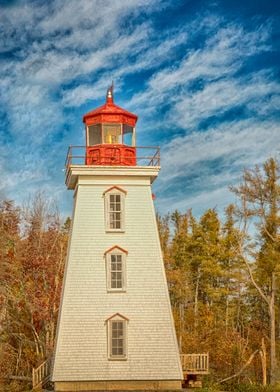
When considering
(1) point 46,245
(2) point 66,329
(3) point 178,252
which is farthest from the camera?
(3) point 178,252

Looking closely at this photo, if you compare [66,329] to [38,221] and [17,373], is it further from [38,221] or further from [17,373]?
[38,221]

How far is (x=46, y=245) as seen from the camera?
3481 cm

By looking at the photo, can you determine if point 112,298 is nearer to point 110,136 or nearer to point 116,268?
point 116,268

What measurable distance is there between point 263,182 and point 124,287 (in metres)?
14.1

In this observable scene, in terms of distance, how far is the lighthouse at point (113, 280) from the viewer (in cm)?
2102

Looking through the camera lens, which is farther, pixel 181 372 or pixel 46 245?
pixel 46 245

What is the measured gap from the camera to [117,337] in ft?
69.8

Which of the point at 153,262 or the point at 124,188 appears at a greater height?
the point at 124,188

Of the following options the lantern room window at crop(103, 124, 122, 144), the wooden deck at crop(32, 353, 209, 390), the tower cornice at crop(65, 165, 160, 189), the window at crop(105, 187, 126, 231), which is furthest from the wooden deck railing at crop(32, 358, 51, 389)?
the lantern room window at crop(103, 124, 122, 144)

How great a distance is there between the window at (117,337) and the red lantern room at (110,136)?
629 centimetres

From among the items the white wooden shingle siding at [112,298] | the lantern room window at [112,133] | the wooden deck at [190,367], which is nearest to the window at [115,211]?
the white wooden shingle siding at [112,298]

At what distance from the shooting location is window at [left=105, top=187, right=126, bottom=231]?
22.7m

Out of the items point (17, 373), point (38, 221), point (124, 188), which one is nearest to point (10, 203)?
point (38, 221)

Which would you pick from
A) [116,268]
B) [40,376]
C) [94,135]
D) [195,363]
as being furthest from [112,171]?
[40,376]
